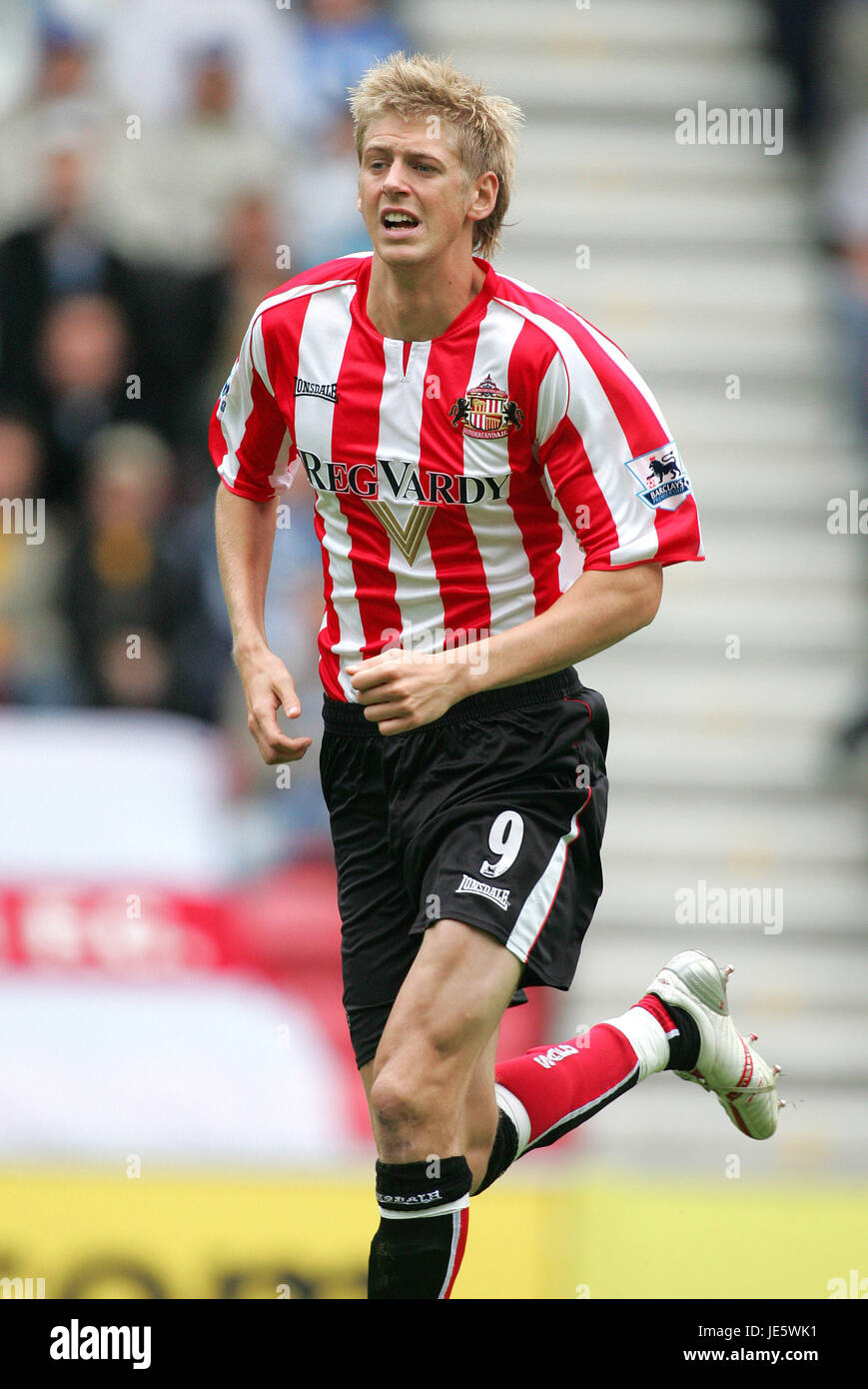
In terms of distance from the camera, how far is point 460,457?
3.91 meters

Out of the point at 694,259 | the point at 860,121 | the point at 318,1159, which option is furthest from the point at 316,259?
the point at 318,1159

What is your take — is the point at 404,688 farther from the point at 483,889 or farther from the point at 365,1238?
the point at 365,1238

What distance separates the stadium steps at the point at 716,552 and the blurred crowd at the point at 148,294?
3.10 feet

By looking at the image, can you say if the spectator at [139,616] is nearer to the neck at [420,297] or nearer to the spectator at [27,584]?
the spectator at [27,584]

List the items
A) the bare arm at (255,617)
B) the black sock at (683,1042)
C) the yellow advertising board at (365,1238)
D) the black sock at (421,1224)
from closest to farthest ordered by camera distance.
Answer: the black sock at (421,1224)
the bare arm at (255,617)
the black sock at (683,1042)
the yellow advertising board at (365,1238)

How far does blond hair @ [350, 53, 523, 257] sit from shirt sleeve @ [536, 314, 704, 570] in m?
0.41

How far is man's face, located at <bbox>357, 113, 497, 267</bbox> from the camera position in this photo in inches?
150

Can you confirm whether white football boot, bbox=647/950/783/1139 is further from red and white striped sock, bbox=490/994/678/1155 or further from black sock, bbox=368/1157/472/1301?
black sock, bbox=368/1157/472/1301

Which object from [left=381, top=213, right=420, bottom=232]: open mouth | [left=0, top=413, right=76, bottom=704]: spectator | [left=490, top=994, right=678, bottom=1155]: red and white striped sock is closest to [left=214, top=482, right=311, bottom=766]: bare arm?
[left=381, top=213, right=420, bottom=232]: open mouth

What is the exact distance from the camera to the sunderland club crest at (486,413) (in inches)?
153

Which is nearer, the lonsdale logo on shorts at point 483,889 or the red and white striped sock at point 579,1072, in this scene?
the lonsdale logo on shorts at point 483,889

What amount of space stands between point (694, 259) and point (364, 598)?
5326 mm

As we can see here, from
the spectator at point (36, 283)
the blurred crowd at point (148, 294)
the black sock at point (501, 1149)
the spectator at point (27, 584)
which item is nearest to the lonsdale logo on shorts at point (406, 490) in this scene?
the black sock at point (501, 1149)
